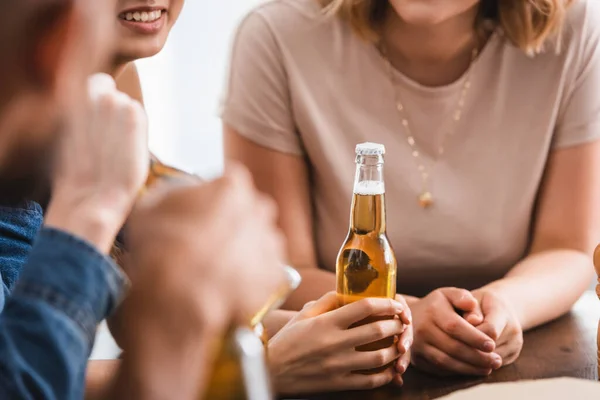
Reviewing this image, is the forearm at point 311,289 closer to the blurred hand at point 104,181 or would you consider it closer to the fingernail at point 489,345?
the fingernail at point 489,345

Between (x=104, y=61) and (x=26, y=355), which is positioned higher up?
(x=104, y=61)

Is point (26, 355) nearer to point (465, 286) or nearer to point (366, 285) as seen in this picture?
point (366, 285)

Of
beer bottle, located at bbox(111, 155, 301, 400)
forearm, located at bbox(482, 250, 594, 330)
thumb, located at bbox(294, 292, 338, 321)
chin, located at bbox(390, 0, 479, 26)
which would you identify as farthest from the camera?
chin, located at bbox(390, 0, 479, 26)

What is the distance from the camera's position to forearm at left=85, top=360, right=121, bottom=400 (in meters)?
0.42

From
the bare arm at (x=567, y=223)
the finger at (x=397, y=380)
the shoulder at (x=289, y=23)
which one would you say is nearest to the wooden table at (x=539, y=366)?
the finger at (x=397, y=380)

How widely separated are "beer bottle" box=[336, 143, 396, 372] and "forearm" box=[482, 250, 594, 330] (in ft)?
0.88

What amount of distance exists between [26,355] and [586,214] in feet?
3.31

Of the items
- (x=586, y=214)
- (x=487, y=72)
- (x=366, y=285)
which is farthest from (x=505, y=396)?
(x=487, y=72)

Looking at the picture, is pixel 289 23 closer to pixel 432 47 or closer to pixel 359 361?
pixel 432 47

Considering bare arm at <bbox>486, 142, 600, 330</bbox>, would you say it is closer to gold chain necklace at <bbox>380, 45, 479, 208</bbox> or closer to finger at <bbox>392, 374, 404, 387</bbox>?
gold chain necklace at <bbox>380, 45, 479, 208</bbox>

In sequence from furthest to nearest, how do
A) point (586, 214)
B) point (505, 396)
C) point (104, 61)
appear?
1. point (586, 214)
2. point (505, 396)
3. point (104, 61)

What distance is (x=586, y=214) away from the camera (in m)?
1.21

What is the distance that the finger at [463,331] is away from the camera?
0.83m

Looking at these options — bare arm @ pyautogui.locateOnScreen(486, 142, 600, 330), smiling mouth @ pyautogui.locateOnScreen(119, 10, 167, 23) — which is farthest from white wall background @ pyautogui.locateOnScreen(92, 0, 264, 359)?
smiling mouth @ pyautogui.locateOnScreen(119, 10, 167, 23)
